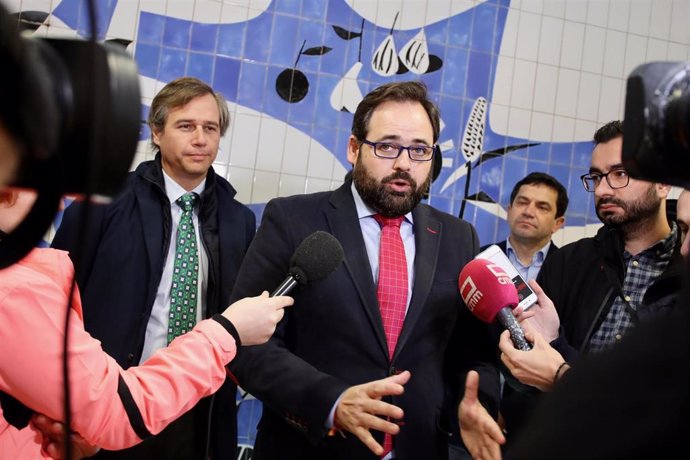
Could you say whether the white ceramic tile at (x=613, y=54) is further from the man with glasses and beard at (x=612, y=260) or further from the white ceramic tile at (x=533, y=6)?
the man with glasses and beard at (x=612, y=260)

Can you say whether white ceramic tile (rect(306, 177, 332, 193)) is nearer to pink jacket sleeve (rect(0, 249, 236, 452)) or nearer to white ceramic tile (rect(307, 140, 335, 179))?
white ceramic tile (rect(307, 140, 335, 179))

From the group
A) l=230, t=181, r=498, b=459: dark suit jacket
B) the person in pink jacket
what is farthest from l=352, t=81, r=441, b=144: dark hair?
the person in pink jacket

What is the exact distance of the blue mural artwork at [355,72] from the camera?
4152 millimetres

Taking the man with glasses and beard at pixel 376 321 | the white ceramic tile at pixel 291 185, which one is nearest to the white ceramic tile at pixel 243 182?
the white ceramic tile at pixel 291 185

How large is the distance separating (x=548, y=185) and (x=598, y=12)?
1.25m

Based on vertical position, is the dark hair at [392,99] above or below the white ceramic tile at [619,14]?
below

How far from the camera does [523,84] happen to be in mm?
4648

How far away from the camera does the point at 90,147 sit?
80cm

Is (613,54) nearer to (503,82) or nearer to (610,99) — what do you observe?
(610,99)

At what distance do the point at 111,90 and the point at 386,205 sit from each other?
178cm

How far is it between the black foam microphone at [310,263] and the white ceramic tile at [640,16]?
3.51 meters

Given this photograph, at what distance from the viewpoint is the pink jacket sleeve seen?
148cm

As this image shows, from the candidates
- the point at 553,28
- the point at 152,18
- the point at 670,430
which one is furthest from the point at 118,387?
the point at 553,28

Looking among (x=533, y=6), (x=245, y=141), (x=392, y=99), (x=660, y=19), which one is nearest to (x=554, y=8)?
(x=533, y=6)
